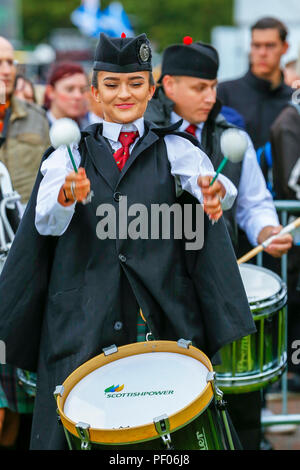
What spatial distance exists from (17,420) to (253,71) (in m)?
3.35

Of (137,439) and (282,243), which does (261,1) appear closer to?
(282,243)

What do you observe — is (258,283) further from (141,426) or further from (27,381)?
(141,426)

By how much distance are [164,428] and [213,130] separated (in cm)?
206

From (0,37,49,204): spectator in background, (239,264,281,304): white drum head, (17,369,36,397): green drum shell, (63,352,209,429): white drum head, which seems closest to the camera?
(63,352,209,429): white drum head

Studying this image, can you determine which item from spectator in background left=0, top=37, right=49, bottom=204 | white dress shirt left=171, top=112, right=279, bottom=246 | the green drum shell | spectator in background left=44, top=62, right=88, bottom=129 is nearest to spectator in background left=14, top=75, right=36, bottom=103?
spectator in background left=44, top=62, right=88, bottom=129

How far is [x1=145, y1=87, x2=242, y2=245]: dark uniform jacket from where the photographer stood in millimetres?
3822

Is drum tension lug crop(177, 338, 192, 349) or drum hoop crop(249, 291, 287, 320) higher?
drum tension lug crop(177, 338, 192, 349)

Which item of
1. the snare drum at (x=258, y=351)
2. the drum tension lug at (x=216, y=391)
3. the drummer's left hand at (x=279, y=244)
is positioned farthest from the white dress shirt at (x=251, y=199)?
the drum tension lug at (x=216, y=391)

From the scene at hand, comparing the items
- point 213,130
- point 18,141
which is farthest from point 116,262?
point 18,141

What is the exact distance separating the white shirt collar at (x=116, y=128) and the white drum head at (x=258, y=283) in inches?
38.4

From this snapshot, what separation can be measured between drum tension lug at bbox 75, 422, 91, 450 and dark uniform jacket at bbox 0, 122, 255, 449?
50cm

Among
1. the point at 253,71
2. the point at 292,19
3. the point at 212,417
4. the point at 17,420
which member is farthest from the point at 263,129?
the point at 292,19

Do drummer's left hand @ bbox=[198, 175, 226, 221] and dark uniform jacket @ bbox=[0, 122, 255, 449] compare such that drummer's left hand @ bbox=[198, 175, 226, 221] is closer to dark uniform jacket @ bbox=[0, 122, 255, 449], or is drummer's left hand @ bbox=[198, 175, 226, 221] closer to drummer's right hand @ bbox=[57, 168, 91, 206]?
dark uniform jacket @ bbox=[0, 122, 255, 449]

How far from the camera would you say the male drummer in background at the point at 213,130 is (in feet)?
12.5
